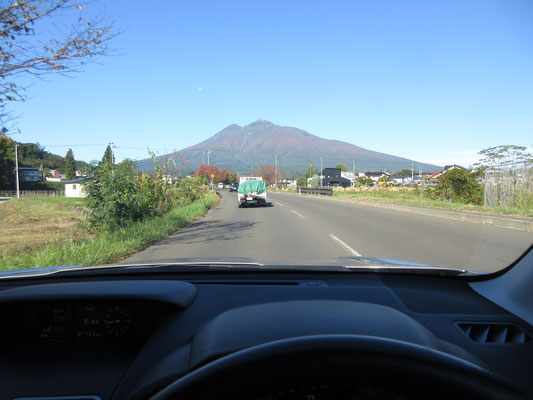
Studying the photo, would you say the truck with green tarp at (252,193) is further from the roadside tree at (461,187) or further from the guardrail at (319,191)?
the guardrail at (319,191)

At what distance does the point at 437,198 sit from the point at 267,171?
9067 centimetres

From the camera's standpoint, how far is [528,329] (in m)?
1.97

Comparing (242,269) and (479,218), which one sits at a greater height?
(242,269)

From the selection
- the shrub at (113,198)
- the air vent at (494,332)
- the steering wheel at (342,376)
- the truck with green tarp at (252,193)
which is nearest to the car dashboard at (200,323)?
the air vent at (494,332)

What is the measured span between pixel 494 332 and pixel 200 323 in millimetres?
1600

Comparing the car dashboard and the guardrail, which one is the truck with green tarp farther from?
the car dashboard

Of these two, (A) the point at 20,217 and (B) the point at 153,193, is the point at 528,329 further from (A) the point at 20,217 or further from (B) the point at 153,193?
(A) the point at 20,217

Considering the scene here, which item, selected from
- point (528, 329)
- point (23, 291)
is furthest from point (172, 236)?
point (528, 329)

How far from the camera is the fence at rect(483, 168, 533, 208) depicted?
1272 cm

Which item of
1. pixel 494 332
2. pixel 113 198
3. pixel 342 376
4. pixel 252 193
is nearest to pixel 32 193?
pixel 252 193

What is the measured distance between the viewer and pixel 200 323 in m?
1.99

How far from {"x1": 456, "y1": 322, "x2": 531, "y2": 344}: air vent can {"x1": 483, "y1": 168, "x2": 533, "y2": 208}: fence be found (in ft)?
41.4

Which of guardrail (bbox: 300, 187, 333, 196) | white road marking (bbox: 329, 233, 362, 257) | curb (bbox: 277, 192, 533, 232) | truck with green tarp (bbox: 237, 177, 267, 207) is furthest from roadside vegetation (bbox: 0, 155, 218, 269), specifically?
guardrail (bbox: 300, 187, 333, 196)

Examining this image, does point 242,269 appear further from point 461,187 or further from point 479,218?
point 461,187
